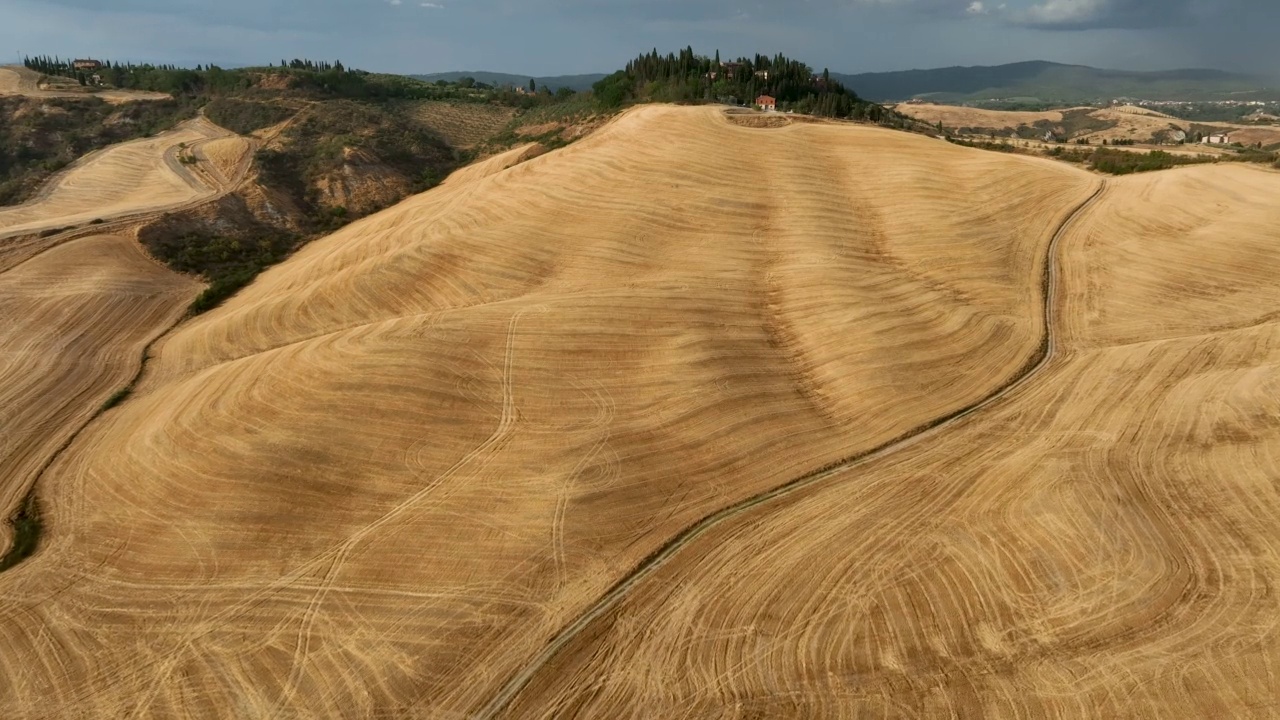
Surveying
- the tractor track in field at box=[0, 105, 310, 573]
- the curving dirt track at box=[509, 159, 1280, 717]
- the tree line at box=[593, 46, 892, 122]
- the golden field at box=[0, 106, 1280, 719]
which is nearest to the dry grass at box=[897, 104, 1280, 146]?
the tree line at box=[593, 46, 892, 122]

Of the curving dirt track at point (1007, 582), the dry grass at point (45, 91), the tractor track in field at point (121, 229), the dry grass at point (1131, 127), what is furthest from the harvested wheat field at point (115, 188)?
the dry grass at point (1131, 127)

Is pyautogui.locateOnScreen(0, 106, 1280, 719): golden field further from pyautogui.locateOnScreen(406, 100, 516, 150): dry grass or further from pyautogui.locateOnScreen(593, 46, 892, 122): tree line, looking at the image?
pyautogui.locateOnScreen(406, 100, 516, 150): dry grass

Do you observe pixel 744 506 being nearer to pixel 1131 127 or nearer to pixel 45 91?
pixel 45 91

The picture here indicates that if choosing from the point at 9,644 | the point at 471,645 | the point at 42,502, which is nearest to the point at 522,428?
the point at 471,645

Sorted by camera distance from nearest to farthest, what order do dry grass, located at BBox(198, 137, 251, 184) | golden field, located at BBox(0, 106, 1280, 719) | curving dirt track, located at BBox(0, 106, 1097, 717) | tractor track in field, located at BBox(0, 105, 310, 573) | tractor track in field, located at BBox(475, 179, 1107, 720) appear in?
golden field, located at BBox(0, 106, 1280, 719)
tractor track in field, located at BBox(475, 179, 1107, 720)
curving dirt track, located at BBox(0, 106, 1097, 717)
tractor track in field, located at BBox(0, 105, 310, 573)
dry grass, located at BBox(198, 137, 251, 184)

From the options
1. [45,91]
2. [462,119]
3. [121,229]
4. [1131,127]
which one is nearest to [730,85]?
[462,119]

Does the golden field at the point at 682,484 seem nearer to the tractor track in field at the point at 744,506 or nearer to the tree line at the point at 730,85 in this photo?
the tractor track in field at the point at 744,506
